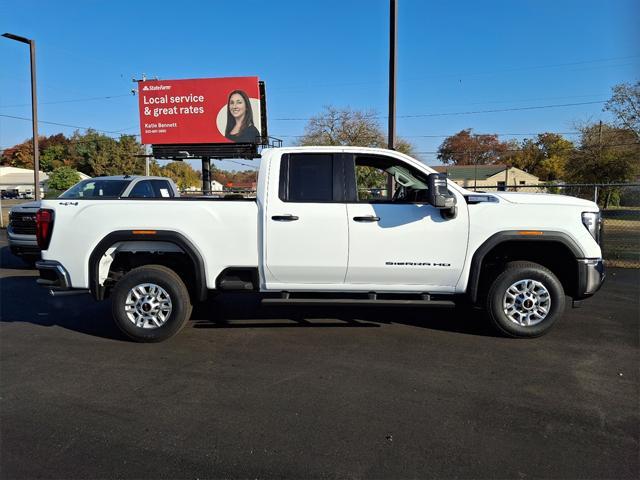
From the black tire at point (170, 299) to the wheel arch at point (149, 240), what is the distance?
9.2 inches

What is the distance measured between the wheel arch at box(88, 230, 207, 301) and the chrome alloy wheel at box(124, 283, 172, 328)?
410mm

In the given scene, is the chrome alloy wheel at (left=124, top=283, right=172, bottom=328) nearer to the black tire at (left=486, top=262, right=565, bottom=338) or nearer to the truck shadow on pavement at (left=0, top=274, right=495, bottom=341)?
the truck shadow on pavement at (left=0, top=274, right=495, bottom=341)

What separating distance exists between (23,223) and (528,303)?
9.70 meters

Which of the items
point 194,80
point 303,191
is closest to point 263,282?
point 303,191

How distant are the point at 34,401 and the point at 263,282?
2.33m

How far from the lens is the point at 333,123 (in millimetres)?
44219

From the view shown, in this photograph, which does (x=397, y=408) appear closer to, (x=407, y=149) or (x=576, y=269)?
(x=576, y=269)

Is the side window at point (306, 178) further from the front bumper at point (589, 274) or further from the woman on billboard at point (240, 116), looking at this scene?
the woman on billboard at point (240, 116)

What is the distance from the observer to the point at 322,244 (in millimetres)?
4922

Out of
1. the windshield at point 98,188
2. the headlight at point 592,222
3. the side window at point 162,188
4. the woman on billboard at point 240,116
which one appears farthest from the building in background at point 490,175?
the headlight at point 592,222

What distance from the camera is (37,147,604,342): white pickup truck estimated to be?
491 centimetres

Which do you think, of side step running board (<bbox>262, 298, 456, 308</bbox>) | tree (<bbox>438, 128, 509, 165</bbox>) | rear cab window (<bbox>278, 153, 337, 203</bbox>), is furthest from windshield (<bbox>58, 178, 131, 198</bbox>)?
tree (<bbox>438, 128, 509, 165</bbox>)

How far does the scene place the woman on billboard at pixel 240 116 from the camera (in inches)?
931

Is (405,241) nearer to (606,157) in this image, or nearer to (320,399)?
(320,399)
